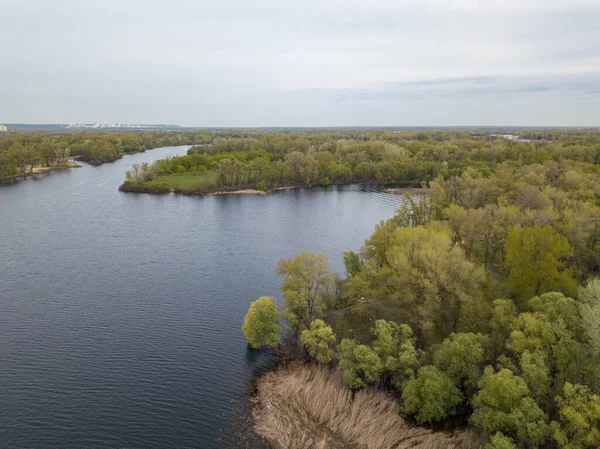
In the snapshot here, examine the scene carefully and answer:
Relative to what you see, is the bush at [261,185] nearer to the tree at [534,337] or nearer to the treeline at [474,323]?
the treeline at [474,323]

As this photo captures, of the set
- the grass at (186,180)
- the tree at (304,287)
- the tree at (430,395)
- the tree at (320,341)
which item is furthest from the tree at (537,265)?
the grass at (186,180)

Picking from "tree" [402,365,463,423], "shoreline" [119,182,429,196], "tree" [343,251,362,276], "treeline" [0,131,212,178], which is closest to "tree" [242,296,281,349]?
"tree" [343,251,362,276]

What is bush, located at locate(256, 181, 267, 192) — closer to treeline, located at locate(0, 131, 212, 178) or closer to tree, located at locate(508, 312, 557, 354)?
treeline, located at locate(0, 131, 212, 178)

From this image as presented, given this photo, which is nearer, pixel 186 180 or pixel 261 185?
pixel 261 185

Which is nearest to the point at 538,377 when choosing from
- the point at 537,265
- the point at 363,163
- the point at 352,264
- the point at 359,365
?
the point at 359,365

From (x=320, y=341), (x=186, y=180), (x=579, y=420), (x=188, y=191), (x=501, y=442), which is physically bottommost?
(x=501, y=442)

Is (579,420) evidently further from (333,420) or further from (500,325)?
(333,420)
